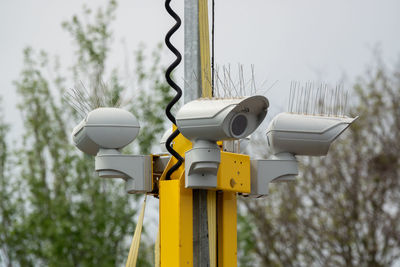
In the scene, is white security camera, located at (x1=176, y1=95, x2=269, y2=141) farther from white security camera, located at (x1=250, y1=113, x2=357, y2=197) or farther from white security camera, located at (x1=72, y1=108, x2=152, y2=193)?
white security camera, located at (x1=72, y1=108, x2=152, y2=193)

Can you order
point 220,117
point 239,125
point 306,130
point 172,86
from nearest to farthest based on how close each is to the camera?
point 220,117 < point 239,125 < point 306,130 < point 172,86

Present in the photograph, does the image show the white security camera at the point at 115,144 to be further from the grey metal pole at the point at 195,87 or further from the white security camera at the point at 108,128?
the grey metal pole at the point at 195,87

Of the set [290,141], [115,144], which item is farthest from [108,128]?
[290,141]

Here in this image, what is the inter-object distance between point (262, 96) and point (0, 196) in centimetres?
873

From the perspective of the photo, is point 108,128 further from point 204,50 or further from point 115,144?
point 204,50

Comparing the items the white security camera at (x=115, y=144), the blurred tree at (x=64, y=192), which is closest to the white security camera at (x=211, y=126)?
the white security camera at (x=115, y=144)

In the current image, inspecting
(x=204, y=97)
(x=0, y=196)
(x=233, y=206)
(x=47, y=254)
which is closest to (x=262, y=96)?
(x=204, y=97)

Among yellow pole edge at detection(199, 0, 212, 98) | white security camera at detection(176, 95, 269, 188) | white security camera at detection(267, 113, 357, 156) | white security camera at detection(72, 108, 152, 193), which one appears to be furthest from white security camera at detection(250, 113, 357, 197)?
white security camera at detection(72, 108, 152, 193)

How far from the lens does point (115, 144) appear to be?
3775mm

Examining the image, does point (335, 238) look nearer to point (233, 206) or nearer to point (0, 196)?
point (0, 196)

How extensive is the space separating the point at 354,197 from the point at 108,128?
25.9 ft

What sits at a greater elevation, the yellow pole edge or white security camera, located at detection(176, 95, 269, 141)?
the yellow pole edge

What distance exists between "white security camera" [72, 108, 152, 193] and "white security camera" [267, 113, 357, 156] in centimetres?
62

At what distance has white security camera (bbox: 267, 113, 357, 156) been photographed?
3.71m
